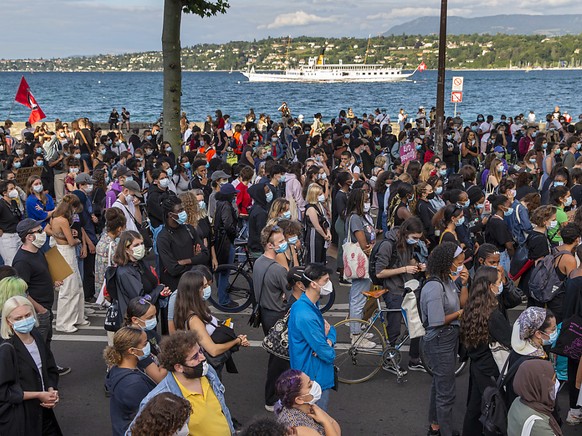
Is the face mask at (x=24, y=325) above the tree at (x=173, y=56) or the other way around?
the other way around

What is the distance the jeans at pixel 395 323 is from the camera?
315 inches

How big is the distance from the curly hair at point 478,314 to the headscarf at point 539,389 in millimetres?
1158

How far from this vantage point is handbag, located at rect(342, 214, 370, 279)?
865cm

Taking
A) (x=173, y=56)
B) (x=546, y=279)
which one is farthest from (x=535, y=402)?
(x=173, y=56)

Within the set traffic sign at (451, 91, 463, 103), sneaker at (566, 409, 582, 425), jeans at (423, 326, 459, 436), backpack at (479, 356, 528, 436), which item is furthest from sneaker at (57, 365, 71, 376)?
traffic sign at (451, 91, 463, 103)

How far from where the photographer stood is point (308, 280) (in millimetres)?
5805

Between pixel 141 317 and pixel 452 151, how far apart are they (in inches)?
561

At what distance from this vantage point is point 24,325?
216 inches

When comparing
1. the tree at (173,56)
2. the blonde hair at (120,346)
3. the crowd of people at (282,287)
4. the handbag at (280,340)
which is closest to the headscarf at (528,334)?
the crowd of people at (282,287)

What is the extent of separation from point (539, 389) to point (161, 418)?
2.41 m

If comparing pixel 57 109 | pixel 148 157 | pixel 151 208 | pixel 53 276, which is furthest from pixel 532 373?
pixel 57 109

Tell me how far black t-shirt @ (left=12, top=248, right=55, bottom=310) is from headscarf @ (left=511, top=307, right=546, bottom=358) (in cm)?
500

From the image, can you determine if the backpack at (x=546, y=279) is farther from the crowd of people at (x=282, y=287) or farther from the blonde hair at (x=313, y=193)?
the blonde hair at (x=313, y=193)

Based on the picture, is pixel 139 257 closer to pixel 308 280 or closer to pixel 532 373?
pixel 308 280
